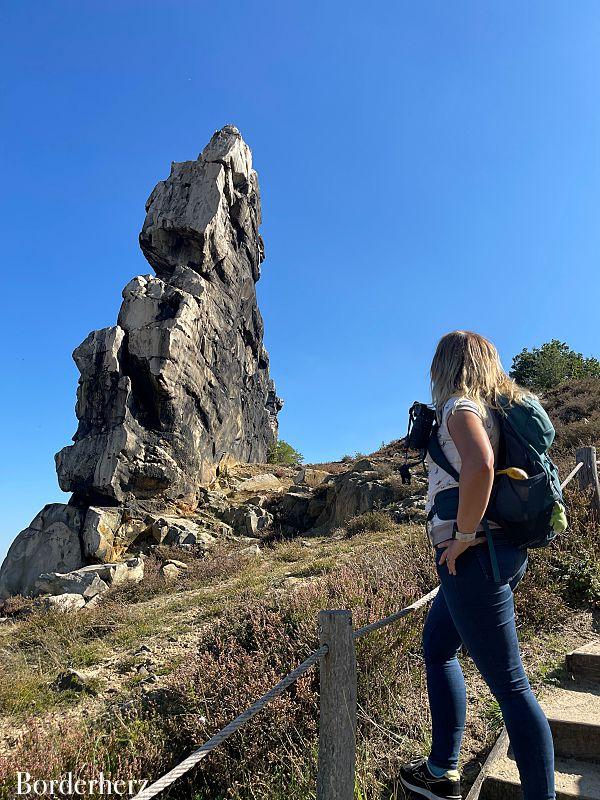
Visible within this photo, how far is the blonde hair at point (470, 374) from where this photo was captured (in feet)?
7.55

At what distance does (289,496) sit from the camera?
22.5 m

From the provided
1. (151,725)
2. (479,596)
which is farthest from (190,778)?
(479,596)

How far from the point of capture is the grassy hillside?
3.42 metres

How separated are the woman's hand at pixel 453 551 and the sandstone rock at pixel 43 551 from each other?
18172mm

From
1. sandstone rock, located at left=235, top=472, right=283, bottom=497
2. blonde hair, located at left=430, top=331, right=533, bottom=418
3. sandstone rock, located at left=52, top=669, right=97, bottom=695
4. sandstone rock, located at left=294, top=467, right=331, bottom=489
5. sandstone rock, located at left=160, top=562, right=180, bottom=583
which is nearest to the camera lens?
blonde hair, located at left=430, top=331, right=533, bottom=418

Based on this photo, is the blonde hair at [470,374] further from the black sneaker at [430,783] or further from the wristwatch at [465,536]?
the black sneaker at [430,783]

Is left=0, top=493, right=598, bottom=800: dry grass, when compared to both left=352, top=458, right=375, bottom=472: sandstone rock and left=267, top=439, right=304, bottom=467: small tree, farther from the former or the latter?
left=267, top=439, right=304, bottom=467: small tree

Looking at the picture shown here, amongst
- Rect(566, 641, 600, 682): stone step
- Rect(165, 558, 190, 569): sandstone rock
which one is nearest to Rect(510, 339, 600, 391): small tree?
Rect(165, 558, 190, 569): sandstone rock

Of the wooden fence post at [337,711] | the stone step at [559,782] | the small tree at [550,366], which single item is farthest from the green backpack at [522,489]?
the small tree at [550,366]

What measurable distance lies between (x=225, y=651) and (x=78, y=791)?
2041 mm

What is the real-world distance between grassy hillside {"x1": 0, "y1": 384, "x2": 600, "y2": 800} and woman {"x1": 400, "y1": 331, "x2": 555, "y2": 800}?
0.85 metres

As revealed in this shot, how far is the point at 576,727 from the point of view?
10.4 feet

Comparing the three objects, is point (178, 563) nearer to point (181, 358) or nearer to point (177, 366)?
point (177, 366)

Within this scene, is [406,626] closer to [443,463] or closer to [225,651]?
[225,651]
